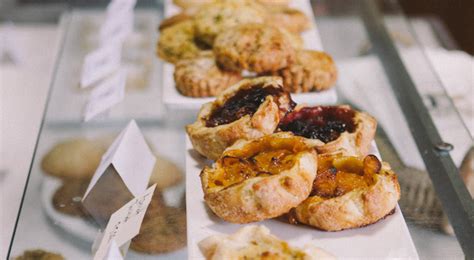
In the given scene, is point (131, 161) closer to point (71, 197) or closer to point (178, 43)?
point (71, 197)

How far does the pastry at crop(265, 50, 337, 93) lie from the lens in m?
2.07

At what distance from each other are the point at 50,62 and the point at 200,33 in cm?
65

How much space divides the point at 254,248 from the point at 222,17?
1043 millimetres

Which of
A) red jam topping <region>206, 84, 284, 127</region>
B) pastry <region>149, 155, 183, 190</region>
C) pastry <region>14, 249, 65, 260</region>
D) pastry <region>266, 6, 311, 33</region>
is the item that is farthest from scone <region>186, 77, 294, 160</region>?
pastry <region>266, 6, 311, 33</region>

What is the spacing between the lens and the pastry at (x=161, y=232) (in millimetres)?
1557

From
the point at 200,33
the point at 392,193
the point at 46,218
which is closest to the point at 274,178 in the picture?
the point at 392,193

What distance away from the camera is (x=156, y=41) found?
244 centimetres

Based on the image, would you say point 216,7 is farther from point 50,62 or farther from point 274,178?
point 274,178

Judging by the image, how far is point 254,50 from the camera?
2004mm

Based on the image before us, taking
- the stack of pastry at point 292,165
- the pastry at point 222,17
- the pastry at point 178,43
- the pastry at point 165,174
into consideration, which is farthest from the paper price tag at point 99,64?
the stack of pastry at point 292,165

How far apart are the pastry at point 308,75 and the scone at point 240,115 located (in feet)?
0.88

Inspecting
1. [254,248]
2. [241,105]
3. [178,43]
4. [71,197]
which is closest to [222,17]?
[178,43]

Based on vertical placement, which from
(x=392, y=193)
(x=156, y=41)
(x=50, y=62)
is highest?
(x=392, y=193)

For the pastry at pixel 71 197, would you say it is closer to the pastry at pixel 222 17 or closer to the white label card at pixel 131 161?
the white label card at pixel 131 161
